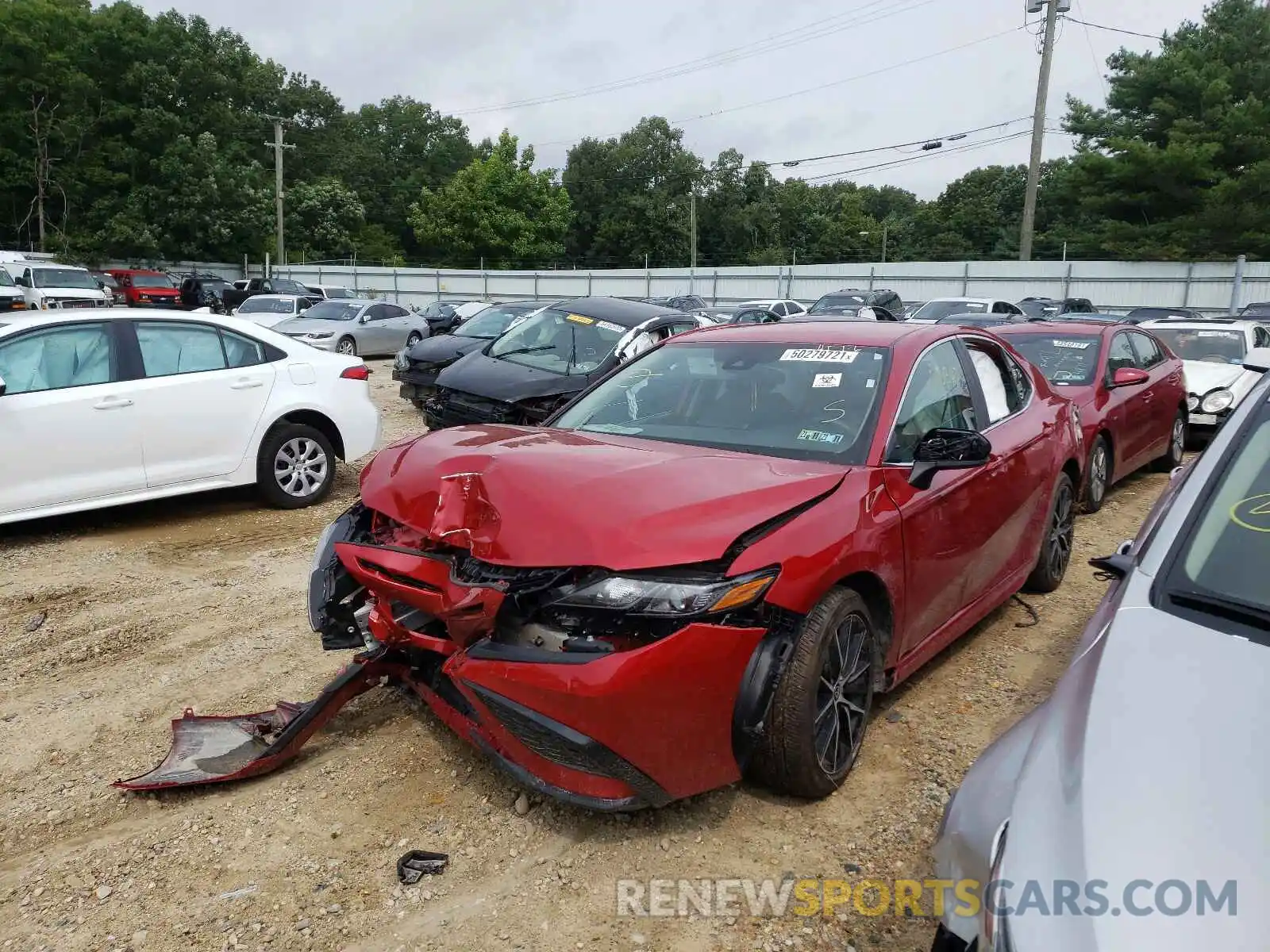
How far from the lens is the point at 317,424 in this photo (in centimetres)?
757

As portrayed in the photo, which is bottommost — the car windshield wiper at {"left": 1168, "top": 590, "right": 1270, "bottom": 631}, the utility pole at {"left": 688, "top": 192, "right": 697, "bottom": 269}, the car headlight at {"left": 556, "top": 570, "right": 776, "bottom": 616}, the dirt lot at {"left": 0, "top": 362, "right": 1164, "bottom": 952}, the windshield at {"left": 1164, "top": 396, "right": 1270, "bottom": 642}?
the dirt lot at {"left": 0, "top": 362, "right": 1164, "bottom": 952}

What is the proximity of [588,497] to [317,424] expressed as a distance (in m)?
5.28

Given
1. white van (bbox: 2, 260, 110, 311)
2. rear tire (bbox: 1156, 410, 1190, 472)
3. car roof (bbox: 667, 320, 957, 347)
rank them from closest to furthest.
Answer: car roof (bbox: 667, 320, 957, 347), rear tire (bbox: 1156, 410, 1190, 472), white van (bbox: 2, 260, 110, 311)

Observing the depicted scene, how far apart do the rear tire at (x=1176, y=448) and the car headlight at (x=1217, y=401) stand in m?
0.89

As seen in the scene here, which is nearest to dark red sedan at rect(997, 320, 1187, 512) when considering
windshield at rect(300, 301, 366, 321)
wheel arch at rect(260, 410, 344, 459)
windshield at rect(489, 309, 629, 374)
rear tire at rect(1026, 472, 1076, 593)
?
rear tire at rect(1026, 472, 1076, 593)

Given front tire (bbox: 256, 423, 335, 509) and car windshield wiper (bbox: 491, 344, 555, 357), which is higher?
car windshield wiper (bbox: 491, 344, 555, 357)

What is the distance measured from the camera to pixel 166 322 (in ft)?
22.6

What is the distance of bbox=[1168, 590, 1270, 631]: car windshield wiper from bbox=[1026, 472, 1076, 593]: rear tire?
3.10 metres

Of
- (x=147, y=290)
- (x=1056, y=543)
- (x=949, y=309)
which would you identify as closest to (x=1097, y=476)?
(x=1056, y=543)

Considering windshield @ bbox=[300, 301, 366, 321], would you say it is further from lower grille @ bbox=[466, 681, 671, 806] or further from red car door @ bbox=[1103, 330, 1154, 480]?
lower grille @ bbox=[466, 681, 671, 806]

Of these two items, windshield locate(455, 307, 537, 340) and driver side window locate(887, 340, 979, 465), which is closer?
driver side window locate(887, 340, 979, 465)

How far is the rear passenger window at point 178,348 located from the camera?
673 centimetres

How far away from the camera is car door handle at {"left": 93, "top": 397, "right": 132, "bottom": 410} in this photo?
20.9ft

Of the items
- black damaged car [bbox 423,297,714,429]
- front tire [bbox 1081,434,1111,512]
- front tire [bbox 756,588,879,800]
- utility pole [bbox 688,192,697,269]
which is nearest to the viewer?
front tire [bbox 756,588,879,800]
